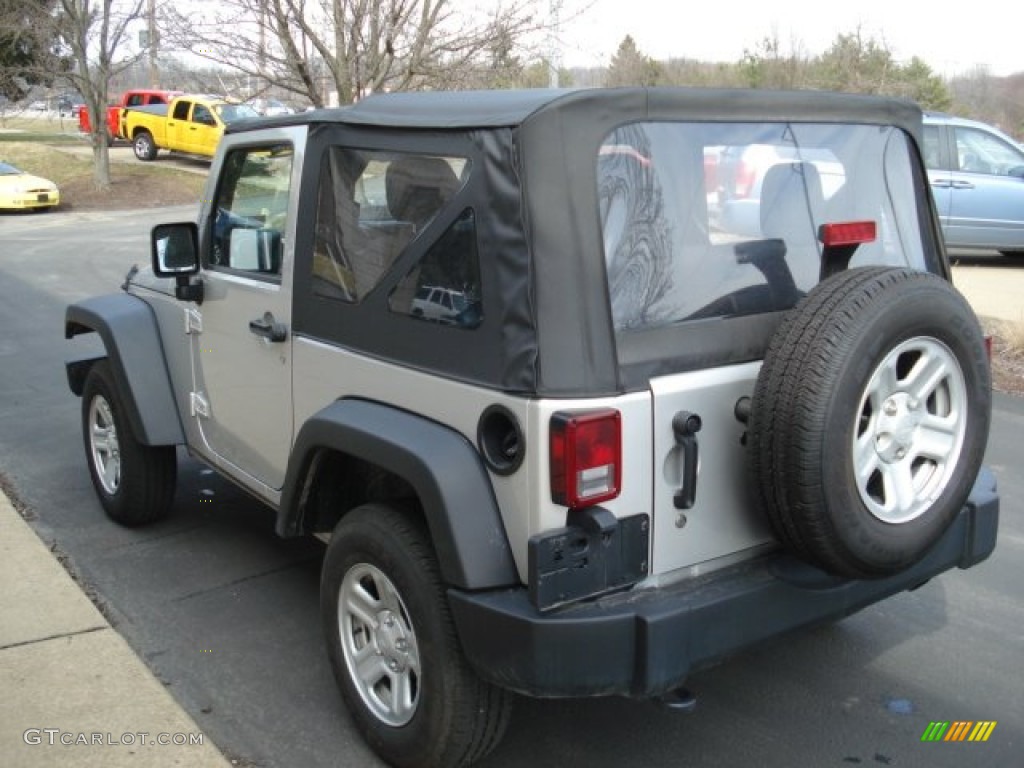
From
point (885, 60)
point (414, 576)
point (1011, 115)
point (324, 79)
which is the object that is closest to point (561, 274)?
point (414, 576)

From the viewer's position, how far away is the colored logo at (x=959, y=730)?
3.38 metres

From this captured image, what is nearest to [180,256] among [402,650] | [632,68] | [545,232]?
[402,650]

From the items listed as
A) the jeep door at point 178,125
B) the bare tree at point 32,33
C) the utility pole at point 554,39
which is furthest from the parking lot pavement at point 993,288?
the jeep door at point 178,125

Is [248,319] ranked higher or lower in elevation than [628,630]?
higher

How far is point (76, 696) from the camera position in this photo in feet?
11.6

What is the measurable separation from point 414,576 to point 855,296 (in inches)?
53.9

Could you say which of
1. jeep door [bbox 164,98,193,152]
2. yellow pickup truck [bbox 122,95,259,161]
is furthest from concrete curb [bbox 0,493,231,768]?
jeep door [bbox 164,98,193,152]

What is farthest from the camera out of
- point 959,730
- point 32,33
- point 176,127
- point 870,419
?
point 176,127

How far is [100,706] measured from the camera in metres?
3.48

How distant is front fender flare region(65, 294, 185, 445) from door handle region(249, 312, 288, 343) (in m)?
1.08

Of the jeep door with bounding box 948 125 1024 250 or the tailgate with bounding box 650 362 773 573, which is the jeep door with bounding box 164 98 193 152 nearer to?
the jeep door with bounding box 948 125 1024 250

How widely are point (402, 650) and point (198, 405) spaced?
6.09 ft

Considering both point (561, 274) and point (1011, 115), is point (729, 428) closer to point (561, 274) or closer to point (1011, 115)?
point (561, 274)

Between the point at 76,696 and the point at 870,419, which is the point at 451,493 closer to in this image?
the point at 870,419
